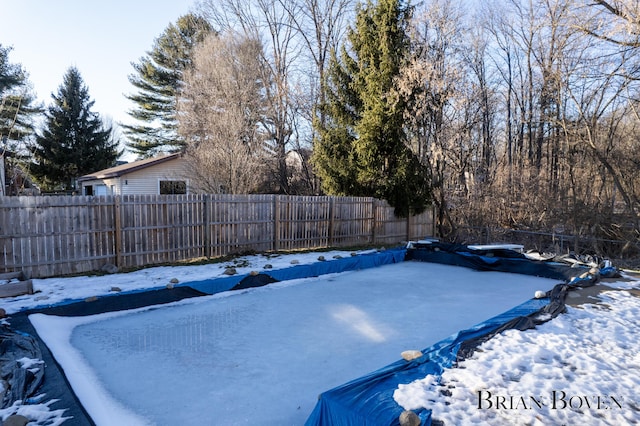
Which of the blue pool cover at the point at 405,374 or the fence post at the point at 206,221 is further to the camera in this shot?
the fence post at the point at 206,221

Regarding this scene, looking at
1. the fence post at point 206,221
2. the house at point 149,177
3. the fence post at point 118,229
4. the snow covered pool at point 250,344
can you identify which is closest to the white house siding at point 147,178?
the house at point 149,177

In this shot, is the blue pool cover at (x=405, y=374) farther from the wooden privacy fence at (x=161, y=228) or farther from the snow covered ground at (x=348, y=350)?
the wooden privacy fence at (x=161, y=228)

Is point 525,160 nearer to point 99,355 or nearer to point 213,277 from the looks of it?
point 213,277

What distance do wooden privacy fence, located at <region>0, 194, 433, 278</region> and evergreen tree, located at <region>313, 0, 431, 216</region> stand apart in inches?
35.4

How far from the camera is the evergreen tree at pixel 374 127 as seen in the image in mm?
10141

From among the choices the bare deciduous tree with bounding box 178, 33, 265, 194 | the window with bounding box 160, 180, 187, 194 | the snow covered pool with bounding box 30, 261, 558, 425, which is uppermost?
the bare deciduous tree with bounding box 178, 33, 265, 194

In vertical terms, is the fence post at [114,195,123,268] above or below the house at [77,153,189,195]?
below

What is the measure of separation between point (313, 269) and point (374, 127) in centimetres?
549

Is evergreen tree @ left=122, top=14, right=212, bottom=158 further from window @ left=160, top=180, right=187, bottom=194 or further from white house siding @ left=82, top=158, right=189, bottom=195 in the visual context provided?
white house siding @ left=82, top=158, right=189, bottom=195

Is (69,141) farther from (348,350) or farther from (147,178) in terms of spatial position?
(348,350)

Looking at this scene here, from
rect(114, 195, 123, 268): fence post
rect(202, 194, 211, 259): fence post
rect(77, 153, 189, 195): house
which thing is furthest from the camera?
rect(77, 153, 189, 195): house

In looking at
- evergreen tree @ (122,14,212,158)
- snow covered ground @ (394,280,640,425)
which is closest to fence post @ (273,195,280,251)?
snow covered ground @ (394,280,640,425)

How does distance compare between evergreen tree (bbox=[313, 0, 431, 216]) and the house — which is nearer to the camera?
evergreen tree (bbox=[313, 0, 431, 216])

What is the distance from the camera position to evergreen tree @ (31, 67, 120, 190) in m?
19.2
